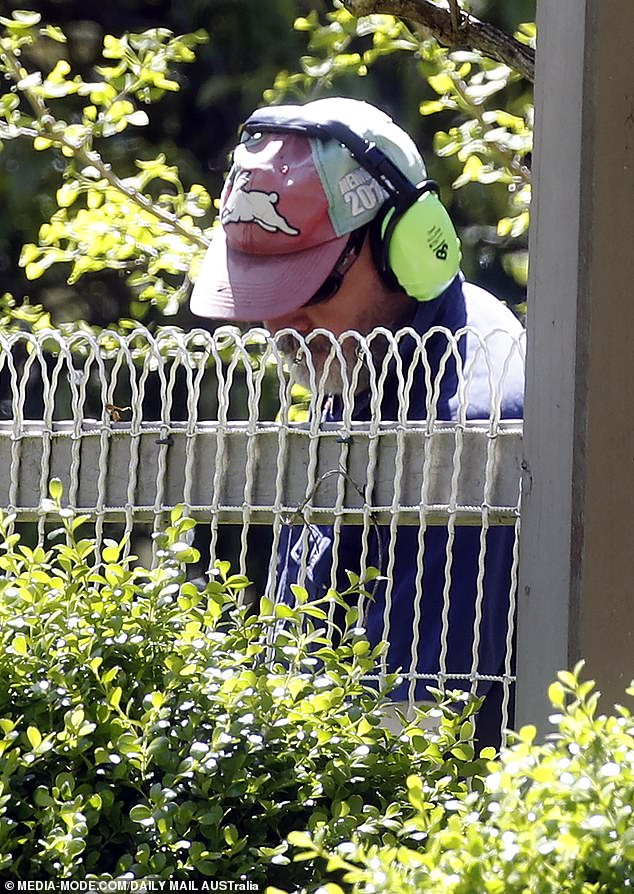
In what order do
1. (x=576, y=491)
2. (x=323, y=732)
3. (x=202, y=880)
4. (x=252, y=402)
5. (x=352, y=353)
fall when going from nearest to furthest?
(x=202, y=880) → (x=323, y=732) → (x=576, y=491) → (x=252, y=402) → (x=352, y=353)

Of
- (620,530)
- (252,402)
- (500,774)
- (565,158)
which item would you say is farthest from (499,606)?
(500,774)

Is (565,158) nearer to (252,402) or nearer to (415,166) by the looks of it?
(252,402)

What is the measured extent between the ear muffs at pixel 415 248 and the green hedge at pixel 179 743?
1.21 metres

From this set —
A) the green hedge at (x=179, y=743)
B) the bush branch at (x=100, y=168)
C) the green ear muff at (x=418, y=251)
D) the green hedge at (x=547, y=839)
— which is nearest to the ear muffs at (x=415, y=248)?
the green ear muff at (x=418, y=251)

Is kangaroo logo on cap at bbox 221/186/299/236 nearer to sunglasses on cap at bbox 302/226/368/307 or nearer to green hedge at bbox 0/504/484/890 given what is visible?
sunglasses on cap at bbox 302/226/368/307

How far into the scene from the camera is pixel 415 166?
3.46m

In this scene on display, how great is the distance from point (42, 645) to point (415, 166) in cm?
166

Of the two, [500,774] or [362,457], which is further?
[362,457]

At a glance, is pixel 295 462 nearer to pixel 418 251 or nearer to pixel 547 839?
pixel 418 251

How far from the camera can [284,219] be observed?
3289 millimetres

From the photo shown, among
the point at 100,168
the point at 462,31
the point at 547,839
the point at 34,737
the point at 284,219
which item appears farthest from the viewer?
the point at 100,168

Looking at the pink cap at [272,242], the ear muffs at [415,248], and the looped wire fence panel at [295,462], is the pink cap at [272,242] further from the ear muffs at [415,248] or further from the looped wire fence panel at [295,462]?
the looped wire fence panel at [295,462]

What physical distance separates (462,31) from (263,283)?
0.66 metres

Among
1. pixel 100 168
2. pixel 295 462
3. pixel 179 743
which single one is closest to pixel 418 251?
pixel 295 462
